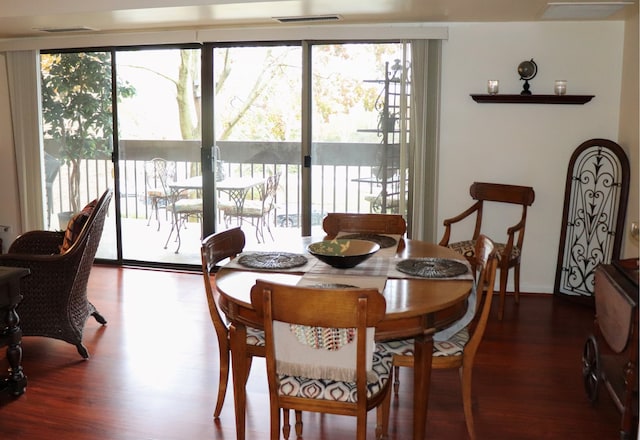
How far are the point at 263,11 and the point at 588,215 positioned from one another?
2.87 meters

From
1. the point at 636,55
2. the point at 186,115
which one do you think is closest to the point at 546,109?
the point at 636,55

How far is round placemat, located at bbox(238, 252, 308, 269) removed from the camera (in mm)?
2898

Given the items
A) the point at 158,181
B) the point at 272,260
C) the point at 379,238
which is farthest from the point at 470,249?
the point at 158,181

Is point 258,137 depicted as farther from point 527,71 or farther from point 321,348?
point 321,348

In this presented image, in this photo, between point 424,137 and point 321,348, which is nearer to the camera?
point 321,348

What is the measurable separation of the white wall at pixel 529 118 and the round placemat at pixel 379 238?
1911 millimetres

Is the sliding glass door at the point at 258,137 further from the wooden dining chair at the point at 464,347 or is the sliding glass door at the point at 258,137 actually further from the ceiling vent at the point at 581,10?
the wooden dining chair at the point at 464,347

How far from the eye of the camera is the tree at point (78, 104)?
5.90 metres

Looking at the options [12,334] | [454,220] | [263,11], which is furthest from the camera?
[454,220]

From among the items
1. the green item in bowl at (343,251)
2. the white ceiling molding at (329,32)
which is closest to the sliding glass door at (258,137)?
the white ceiling molding at (329,32)

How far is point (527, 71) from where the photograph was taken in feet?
16.1

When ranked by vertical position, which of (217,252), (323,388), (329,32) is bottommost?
(323,388)

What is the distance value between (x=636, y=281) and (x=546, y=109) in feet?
8.45

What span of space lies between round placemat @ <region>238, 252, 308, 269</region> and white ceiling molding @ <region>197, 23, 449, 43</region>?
2.61 m
